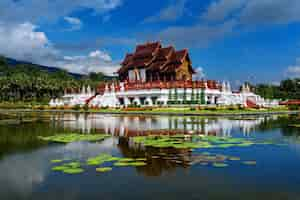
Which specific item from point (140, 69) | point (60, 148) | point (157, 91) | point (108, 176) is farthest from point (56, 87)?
point (108, 176)

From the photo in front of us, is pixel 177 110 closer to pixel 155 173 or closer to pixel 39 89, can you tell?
pixel 155 173

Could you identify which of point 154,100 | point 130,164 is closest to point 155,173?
point 130,164

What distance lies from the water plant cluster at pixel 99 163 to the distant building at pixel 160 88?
35.5m

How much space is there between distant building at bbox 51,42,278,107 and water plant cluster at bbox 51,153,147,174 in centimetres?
3547

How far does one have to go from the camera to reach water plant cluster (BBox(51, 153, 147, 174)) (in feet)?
29.4

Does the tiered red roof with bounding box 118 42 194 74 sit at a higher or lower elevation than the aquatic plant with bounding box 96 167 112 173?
higher

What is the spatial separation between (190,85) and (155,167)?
3885 centimetres

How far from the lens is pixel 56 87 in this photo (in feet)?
250

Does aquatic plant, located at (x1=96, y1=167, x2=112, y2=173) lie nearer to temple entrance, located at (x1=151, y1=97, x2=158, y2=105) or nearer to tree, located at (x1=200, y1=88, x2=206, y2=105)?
tree, located at (x1=200, y1=88, x2=206, y2=105)

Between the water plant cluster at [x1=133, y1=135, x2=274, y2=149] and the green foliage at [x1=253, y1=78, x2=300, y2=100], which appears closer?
the water plant cluster at [x1=133, y1=135, x2=274, y2=149]

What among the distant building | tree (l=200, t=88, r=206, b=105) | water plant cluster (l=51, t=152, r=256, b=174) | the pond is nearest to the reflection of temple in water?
the pond

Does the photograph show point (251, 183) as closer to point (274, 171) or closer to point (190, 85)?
point (274, 171)

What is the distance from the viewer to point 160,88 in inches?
1908

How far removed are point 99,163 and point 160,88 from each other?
38.9 meters
